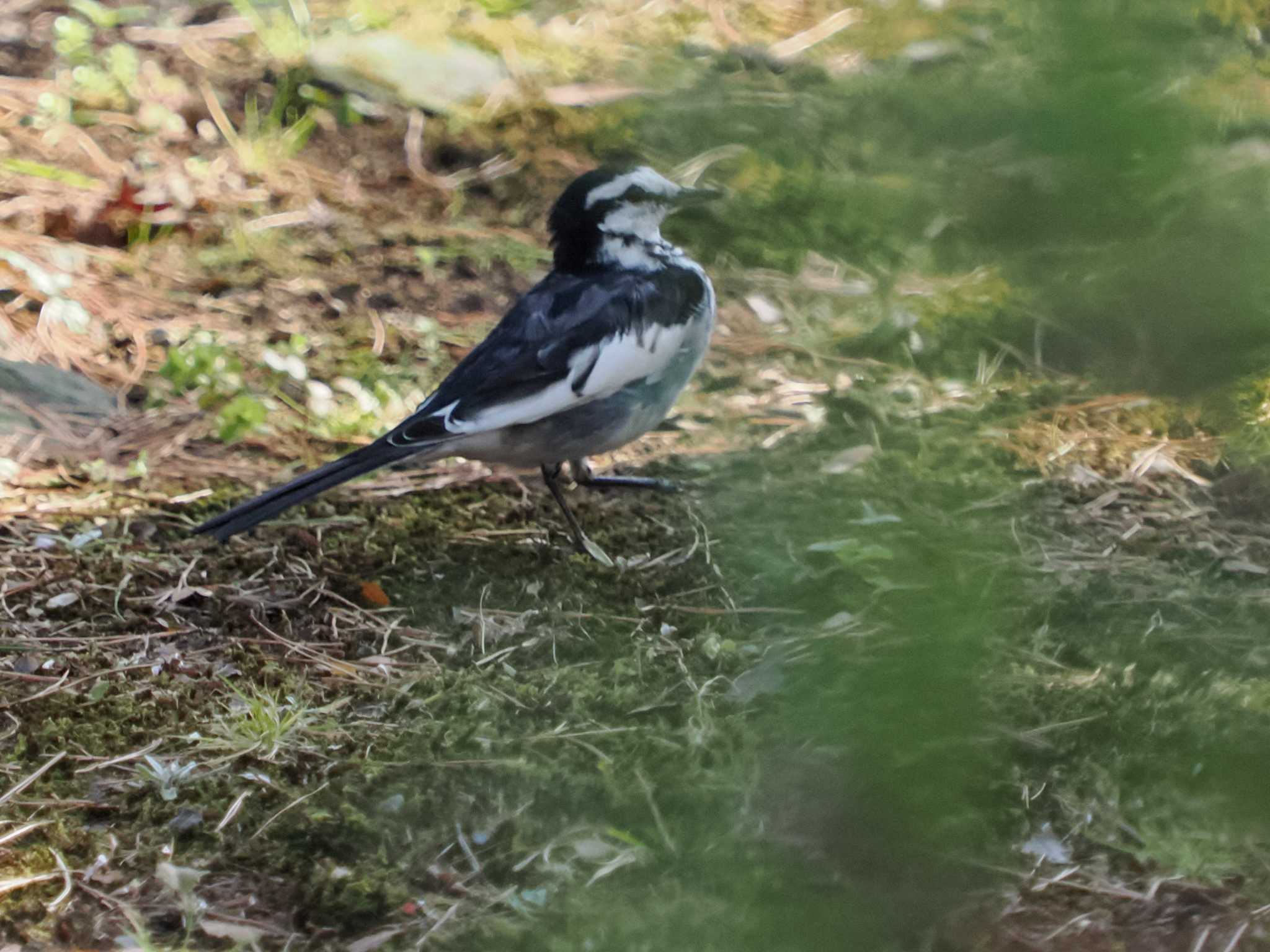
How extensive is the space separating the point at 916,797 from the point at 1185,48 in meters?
0.35

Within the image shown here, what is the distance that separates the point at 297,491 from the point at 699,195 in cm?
206

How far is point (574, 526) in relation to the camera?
126 inches

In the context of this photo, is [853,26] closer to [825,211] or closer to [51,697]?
[825,211]

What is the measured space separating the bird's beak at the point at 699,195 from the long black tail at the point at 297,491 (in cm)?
193

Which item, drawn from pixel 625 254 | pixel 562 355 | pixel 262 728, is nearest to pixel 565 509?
pixel 562 355

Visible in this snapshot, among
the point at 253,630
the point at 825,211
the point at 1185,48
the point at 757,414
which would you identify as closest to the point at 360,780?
the point at 253,630

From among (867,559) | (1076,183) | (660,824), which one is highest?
(1076,183)

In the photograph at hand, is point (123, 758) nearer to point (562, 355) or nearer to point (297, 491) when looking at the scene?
point (297, 491)

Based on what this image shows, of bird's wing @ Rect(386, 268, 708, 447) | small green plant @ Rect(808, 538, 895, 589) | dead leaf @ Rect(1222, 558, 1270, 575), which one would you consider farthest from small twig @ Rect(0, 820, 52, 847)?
dead leaf @ Rect(1222, 558, 1270, 575)

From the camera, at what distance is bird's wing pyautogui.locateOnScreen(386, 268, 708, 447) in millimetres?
2904

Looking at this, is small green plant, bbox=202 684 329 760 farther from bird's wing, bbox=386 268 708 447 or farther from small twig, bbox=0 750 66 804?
bird's wing, bbox=386 268 708 447

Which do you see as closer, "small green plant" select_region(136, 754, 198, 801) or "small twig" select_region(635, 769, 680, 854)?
"small twig" select_region(635, 769, 680, 854)

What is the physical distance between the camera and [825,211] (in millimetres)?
682

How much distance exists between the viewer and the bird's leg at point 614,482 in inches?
136
